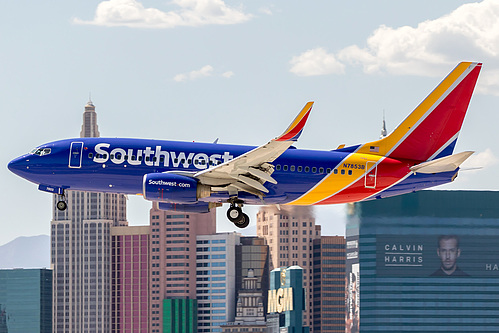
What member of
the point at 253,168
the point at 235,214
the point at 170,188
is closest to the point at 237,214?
the point at 235,214

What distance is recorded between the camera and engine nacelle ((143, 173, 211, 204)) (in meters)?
71.2

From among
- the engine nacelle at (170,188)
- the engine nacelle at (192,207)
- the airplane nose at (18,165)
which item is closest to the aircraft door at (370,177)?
the engine nacelle at (192,207)

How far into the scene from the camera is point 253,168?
71.8 metres

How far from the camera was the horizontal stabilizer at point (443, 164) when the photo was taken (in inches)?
2771

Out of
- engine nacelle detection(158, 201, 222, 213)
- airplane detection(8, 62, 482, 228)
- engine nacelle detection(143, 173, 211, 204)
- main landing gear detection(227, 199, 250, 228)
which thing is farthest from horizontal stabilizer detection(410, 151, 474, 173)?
engine nacelle detection(143, 173, 211, 204)

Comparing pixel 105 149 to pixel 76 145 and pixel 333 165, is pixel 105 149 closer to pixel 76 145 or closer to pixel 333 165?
pixel 76 145

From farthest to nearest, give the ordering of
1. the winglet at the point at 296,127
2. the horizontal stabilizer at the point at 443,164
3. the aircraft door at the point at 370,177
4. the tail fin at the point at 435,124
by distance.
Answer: the tail fin at the point at 435,124
the aircraft door at the point at 370,177
the horizontal stabilizer at the point at 443,164
the winglet at the point at 296,127

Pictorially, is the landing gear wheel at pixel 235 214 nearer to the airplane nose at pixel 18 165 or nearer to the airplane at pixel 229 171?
the airplane at pixel 229 171

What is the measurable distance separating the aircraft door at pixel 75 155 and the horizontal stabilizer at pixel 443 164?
22.7 metres

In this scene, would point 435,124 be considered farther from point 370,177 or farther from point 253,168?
point 253,168

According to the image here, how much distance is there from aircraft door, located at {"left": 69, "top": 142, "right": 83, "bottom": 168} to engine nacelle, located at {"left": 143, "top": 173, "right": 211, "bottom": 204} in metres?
5.28

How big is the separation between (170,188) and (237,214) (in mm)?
5530

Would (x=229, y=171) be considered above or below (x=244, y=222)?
above

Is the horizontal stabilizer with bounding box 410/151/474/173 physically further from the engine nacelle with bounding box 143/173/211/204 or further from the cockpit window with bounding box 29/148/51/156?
the cockpit window with bounding box 29/148/51/156
